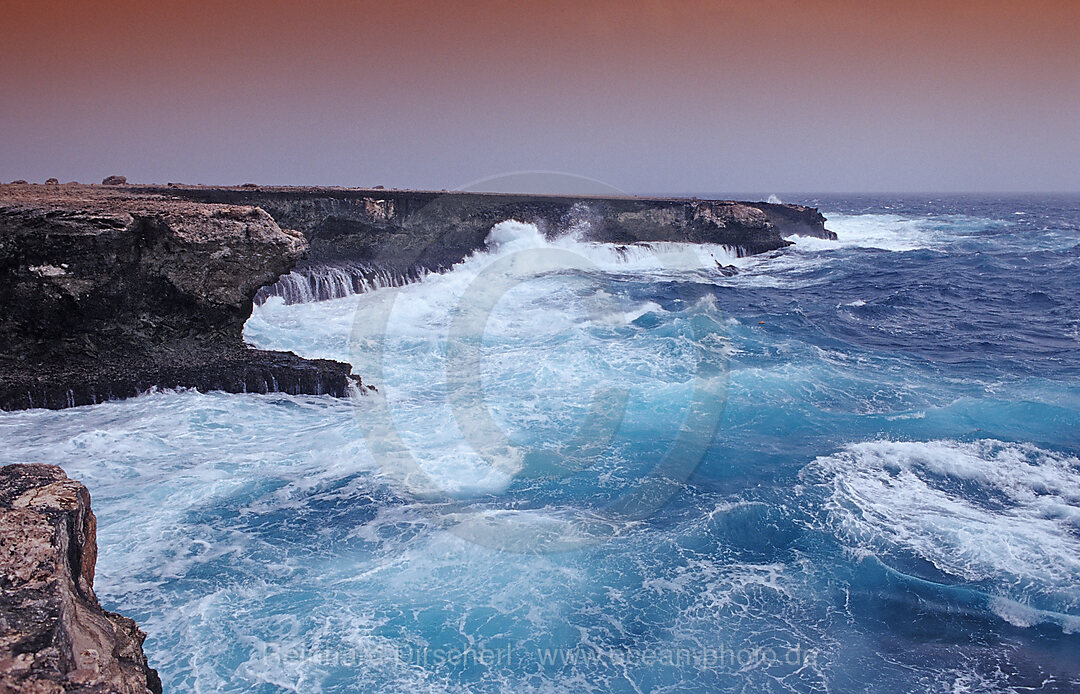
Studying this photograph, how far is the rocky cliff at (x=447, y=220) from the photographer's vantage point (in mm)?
27578

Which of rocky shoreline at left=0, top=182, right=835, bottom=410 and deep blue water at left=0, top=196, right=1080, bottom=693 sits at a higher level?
rocky shoreline at left=0, top=182, right=835, bottom=410

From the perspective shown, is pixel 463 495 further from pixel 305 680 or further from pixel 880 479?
pixel 880 479

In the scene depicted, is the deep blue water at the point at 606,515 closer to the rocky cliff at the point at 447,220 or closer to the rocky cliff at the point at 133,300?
the rocky cliff at the point at 133,300

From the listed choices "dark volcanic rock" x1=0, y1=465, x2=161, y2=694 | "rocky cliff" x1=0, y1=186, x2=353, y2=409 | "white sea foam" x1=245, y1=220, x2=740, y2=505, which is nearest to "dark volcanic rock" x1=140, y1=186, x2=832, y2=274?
"white sea foam" x1=245, y1=220, x2=740, y2=505

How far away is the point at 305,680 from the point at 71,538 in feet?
11.7

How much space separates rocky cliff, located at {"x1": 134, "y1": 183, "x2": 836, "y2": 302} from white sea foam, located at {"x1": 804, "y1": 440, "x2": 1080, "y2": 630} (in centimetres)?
1982

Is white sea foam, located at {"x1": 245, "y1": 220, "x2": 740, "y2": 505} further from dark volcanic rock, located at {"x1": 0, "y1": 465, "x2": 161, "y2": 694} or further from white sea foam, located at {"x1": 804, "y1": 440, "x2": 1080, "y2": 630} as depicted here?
dark volcanic rock, located at {"x1": 0, "y1": 465, "x2": 161, "y2": 694}

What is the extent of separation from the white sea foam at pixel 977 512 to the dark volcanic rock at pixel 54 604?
8.82 metres

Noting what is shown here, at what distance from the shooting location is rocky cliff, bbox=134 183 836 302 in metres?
27.6

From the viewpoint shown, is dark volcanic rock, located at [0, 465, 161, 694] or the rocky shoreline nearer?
dark volcanic rock, located at [0, 465, 161, 694]

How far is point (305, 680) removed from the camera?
658 cm

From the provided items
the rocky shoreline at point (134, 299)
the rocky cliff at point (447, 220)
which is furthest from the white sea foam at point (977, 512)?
the rocky cliff at point (447, 220)

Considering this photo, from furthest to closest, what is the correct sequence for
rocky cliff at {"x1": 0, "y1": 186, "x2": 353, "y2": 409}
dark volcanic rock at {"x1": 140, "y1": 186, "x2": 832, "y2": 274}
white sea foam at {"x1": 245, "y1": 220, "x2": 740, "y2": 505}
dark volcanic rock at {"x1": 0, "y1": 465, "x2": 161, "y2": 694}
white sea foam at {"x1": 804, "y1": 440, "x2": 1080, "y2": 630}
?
1. dark volcanic rock at {"x1": 140, "y1": 186, "x2": 832, "y2": 274}
2. rocky cliff at {"x1": 0, "y1": 186, "x2": 353, "y2": 409}
3. white sea foam at {"x1": 245, "y1": 220, "x2": 740, "y2": 505}
4. white sea foam at {"x1": 804, "y1": 440, "x2": 1080, "y2": 630}
5. dark volcanic rock at {"x1": 0, "y1": 465, "x2": 161, "y2": 694}

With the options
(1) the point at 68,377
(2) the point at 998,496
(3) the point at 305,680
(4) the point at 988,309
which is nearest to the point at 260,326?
(1) the point at 68,377
